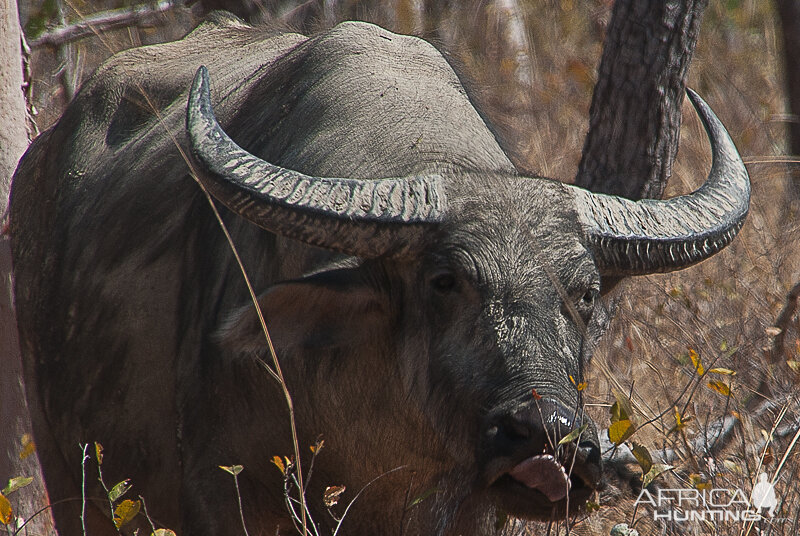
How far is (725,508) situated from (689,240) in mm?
1050

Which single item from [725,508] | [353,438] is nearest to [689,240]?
[725,508]

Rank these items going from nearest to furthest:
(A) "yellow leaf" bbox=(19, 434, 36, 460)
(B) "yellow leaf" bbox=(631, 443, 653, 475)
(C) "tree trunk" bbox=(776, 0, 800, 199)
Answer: (B) "yellow leaf" bbox=(631, 443, 653, 475) < (A) "yellow leaf" bbox=(19, 434, 36, 460) < (C) "tree trunk" bbox=(776, 0, 800, 199)

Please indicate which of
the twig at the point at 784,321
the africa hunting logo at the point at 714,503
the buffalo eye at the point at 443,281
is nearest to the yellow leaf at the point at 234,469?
the buffalo eye at the point at 443,281

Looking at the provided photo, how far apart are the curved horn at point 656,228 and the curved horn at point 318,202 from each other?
536 millimetres

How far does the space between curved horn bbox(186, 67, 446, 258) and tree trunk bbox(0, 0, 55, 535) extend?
216cm

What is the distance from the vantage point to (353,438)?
3.84 m

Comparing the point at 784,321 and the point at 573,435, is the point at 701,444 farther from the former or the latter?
the point at 573,435

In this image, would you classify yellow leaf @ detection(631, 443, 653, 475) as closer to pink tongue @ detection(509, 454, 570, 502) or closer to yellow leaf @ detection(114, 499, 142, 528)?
pink tongue @ detection(509, 454, 570, 502)

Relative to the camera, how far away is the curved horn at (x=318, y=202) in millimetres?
3279

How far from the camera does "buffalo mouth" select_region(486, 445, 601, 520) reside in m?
3.00

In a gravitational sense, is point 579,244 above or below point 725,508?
above

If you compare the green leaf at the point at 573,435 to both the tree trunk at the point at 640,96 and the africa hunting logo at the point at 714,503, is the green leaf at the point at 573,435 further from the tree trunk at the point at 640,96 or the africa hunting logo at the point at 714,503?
the tree trunk at the point at 640,96

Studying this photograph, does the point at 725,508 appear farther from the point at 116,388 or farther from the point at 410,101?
the point at 116,388

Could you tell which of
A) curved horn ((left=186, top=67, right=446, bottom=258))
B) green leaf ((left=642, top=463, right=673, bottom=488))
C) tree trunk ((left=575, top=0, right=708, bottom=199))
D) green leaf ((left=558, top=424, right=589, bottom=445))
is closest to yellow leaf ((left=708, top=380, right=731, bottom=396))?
green leaf ((left=642, top=463, right=673, bottom=488))
